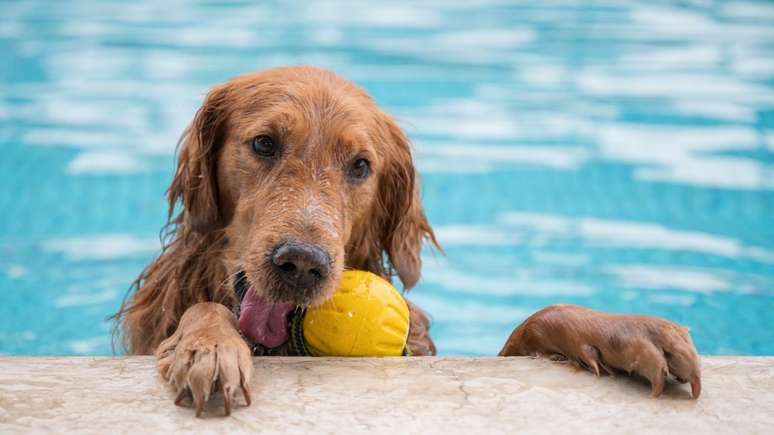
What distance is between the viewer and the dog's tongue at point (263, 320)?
12.7ft

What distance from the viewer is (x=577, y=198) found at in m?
8.56

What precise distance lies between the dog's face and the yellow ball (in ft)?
0.52

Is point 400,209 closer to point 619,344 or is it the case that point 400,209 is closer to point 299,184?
point 299,184

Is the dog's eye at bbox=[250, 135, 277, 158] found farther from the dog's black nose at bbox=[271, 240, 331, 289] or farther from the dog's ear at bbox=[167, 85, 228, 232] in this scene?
the dog's black nose at bbox=[271, 240, 331, 289]

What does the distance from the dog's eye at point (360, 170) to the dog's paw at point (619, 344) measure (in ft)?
3.05

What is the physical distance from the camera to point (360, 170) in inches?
164

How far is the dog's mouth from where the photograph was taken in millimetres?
3883

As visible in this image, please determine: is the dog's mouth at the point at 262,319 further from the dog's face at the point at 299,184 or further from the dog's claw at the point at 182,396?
the dog's claw at the point at 182,396

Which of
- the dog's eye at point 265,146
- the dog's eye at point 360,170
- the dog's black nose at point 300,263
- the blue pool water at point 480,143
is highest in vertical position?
the dog's eye at point 265,146

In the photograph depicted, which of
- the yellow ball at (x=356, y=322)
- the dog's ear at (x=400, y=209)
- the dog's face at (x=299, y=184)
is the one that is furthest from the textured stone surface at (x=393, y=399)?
the dog's ear at (x=400, y=209)

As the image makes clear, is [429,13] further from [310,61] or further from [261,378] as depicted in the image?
[261,378]

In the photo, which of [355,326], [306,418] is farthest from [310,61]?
[306,418]

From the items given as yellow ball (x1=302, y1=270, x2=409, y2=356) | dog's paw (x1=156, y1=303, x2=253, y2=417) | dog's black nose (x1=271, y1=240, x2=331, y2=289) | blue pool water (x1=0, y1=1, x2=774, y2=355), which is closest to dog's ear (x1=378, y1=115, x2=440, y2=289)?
yellow ball (x1=302, y1=270, x2=409, y2=356)

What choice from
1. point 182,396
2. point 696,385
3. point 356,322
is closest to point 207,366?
point 182,396
